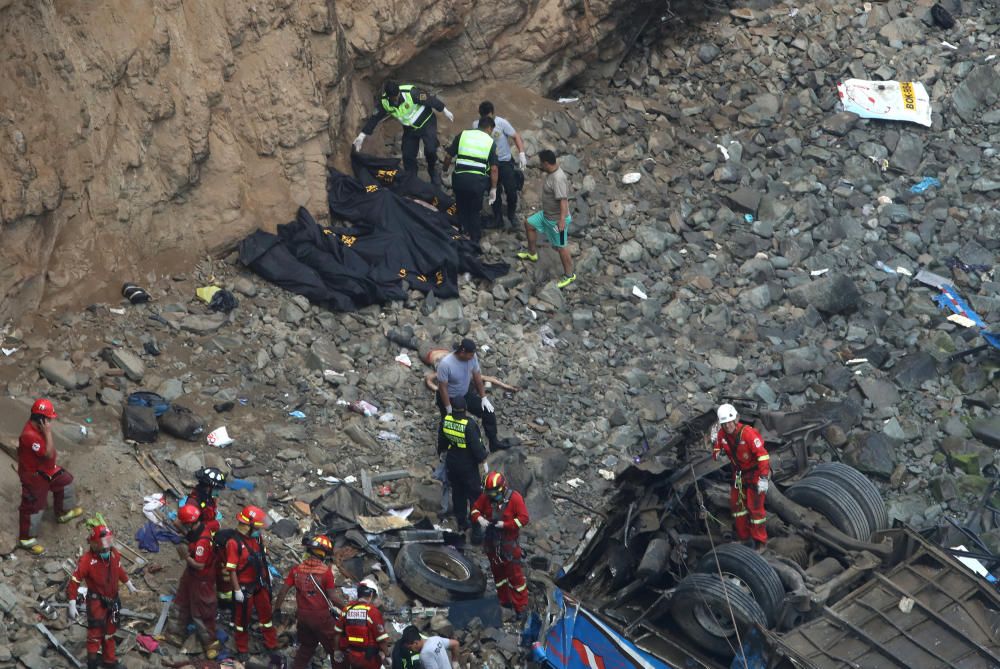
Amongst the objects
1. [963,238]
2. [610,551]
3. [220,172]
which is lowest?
[963,238]

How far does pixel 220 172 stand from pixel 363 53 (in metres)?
2.71

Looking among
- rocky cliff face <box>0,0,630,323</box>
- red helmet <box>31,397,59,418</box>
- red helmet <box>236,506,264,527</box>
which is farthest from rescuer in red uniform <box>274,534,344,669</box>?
rocky cliff face <box>0,0,630,323</box>

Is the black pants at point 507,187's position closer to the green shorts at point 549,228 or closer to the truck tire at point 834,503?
the green shorts at point 549,228

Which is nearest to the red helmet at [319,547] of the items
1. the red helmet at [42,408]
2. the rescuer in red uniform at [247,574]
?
the rescuer in red uniform at [247,574]

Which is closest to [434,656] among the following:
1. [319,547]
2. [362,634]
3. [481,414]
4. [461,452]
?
[362,634]

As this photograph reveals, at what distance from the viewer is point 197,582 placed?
9.19 m

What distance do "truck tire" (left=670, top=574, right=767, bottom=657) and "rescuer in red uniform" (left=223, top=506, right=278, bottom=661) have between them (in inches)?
111

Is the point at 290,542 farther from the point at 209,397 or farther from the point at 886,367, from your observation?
the point at 886,367

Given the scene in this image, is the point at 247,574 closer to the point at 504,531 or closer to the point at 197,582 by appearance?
the point at 197,582

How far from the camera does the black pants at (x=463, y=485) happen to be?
1099 cm

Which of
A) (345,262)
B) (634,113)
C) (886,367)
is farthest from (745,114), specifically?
(345,262)

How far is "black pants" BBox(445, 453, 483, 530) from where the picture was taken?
11.0 m

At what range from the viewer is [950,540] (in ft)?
38.6

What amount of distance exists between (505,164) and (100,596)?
26.0ft
